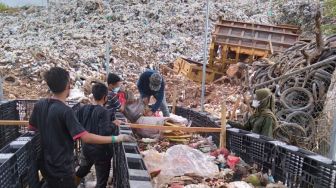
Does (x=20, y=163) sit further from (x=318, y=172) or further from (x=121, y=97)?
(x=318, y=172)

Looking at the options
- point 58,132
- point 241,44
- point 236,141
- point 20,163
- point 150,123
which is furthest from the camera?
point 241,44

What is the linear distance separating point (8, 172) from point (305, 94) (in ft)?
18.2

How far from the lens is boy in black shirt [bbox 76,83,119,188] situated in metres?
3.56

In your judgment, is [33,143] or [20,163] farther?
[33,143]

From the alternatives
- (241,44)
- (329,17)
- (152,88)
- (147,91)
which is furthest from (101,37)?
(152,88)

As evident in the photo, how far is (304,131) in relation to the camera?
6336 mm

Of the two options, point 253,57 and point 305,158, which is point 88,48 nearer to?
point 253,57

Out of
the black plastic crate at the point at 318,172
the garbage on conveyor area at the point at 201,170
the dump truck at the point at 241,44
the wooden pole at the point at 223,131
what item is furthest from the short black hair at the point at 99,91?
the dump truck at the point at 241,44

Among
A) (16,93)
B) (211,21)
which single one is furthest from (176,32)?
(16,93)

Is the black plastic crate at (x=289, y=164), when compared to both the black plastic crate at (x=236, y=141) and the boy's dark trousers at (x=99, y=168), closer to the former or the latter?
the black plastic crate at (x=236, y=141)

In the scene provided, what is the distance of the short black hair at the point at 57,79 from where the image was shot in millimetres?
2703

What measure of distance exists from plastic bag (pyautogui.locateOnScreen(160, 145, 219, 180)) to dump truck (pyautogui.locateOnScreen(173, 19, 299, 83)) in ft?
24.5

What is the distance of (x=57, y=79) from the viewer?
8.90ft

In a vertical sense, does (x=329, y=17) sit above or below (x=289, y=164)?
above
